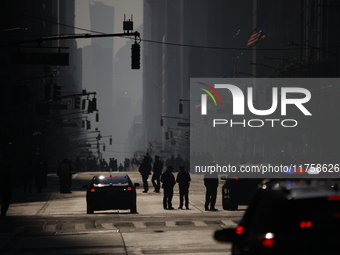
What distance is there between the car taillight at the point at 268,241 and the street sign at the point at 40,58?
23.5 meters

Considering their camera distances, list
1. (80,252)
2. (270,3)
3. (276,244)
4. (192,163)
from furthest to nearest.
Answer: (270,3)
(192,163)
(80,252)
(276,244)

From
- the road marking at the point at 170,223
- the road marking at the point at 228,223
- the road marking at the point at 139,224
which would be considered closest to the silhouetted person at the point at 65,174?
the road marking at the point at 139,224

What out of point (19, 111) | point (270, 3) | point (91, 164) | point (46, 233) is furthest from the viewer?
point (270, 3)

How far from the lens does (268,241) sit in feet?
25.3

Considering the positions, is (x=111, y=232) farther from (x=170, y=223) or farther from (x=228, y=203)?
(x=228, y=203)

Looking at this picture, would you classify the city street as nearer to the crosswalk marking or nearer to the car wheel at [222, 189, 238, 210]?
the crosswalk marking

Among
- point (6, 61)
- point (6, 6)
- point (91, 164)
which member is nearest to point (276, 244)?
point (6, 61)

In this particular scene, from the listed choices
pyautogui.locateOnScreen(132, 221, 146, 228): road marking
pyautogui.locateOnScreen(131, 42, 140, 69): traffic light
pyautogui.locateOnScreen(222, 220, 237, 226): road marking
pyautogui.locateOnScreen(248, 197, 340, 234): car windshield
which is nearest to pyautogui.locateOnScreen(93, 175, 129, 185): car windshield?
pyautogui.locateOnScreen(131, 42, 140, 69): traffic light

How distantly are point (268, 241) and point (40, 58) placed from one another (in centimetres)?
2406

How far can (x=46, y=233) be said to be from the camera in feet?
75.0

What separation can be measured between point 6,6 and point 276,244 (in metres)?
90.5

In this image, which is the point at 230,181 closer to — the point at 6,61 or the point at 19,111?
the point at 19,111

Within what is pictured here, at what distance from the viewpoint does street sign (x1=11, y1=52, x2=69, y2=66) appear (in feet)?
101

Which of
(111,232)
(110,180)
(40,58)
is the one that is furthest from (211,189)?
(111,232)
